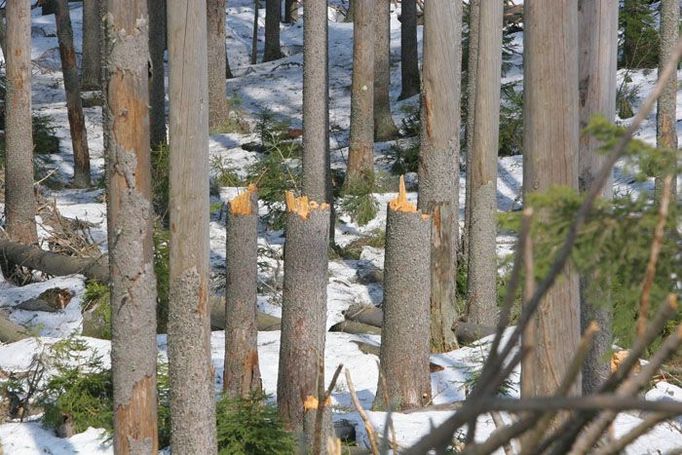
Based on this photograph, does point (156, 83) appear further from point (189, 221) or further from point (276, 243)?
point (189, 221)

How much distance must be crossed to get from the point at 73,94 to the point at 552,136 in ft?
41.2

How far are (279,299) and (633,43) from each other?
912 cm

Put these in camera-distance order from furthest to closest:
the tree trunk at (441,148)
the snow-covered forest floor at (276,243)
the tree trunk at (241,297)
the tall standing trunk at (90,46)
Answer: the tall standing trunk at (90,46), the tree trunk at (441,148), the tree trunk at (241,297), the snow-covered forest floor at (276,243)

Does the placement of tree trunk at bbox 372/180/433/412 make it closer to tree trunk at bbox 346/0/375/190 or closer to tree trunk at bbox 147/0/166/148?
tree trunk at bbox 346/0/375/190

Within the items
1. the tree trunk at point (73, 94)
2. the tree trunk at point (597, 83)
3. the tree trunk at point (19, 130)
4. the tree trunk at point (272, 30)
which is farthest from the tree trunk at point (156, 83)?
the tree trunk at point (597, 83)

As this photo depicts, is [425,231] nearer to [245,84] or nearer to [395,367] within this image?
[395,367]

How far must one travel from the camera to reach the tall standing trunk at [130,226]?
479cm

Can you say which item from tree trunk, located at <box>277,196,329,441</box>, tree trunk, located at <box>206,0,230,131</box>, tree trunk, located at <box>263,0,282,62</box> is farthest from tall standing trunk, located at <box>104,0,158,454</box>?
tree trunk, located at <box>263,0,282,62</box>

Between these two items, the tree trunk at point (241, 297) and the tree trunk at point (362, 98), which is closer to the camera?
the tree trunk at point (241, 297)

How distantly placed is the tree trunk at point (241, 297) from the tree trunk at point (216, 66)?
10.9 meters

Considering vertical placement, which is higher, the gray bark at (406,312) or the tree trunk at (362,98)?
the tree trunk at (362,98)

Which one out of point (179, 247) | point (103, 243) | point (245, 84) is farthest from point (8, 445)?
point (245, 84)

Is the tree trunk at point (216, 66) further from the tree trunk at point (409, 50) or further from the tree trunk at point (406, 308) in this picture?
the tree trunk at point (406, 308)

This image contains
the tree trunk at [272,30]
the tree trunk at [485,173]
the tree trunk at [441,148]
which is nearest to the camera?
the tree trunk at [441,148]
